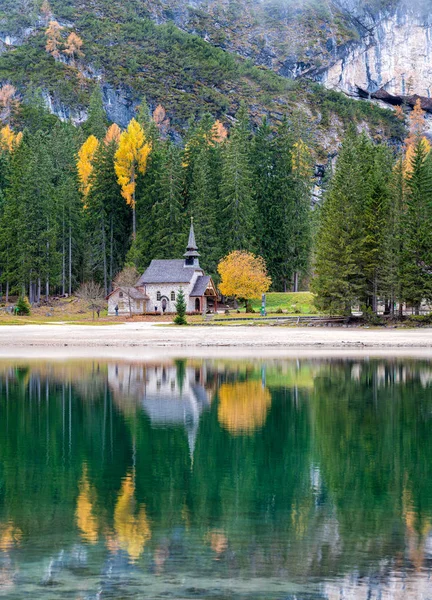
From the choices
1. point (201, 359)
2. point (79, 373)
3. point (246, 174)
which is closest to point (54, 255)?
point (246, 174)

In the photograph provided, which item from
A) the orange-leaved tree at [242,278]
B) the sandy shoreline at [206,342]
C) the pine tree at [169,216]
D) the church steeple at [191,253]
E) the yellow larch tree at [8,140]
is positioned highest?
the yellow larch tree at [8,140]

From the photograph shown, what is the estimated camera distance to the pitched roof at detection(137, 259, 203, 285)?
3184 inches

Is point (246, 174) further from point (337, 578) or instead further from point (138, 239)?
point (337, 578)

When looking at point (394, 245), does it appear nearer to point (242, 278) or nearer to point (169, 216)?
point (242, 278)

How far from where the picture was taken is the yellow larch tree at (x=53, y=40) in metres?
168

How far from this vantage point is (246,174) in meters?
90.2

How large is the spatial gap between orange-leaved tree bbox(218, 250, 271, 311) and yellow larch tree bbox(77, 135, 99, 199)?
23.3 m

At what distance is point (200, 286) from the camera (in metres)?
80.3

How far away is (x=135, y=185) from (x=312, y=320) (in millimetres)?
32234

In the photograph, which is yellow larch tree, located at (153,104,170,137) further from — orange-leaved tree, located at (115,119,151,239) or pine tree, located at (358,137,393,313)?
pine tree, located at (358,137,393,313)

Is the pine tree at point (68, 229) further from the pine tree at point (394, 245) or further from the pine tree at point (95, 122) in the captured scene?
the pine tree at point (394, 245)

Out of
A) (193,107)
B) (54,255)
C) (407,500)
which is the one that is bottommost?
(407,500)

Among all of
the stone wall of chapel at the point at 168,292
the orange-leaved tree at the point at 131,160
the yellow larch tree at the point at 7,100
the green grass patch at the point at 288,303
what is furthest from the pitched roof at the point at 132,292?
the yellow larch tree at the point at 7,100

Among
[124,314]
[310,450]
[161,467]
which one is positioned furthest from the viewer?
[124,314]
